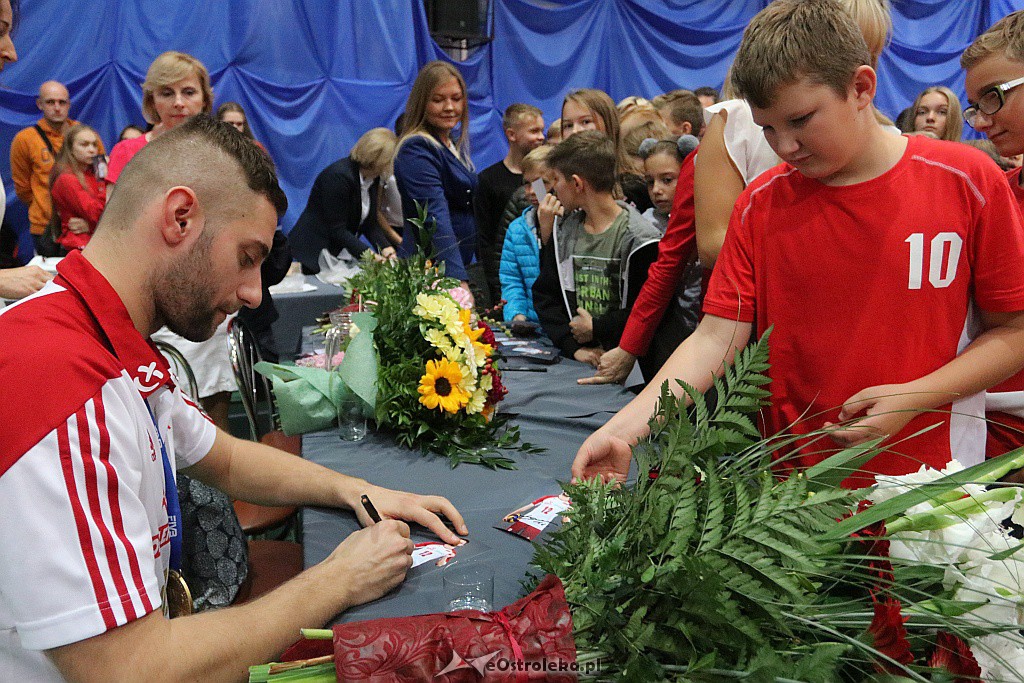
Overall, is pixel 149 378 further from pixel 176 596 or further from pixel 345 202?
pixel 345 202

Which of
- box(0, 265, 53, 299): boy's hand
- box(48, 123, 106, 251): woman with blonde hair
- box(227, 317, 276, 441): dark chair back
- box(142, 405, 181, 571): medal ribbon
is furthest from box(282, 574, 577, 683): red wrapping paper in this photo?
box(48, 123, 106, 251): woman with blonde hair

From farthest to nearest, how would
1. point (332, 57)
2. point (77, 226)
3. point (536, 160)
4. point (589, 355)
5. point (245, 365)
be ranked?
1. point (332, 57)
2. point (77, 226)
3. point (536, 160)
4. point (245, 365)
5. point (589, 355)

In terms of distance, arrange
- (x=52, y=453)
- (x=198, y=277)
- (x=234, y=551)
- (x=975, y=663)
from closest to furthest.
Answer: (x=975, y=663) < (x=52, y=453) < (x=198, y=277) < (x=234, y=551)

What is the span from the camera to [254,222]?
1.48 metres

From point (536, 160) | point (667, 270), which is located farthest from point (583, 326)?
point (536, 160)

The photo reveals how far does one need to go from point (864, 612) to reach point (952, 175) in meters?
1.04

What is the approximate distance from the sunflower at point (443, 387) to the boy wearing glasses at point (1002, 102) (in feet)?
4.27

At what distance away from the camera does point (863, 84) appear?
1513 mm

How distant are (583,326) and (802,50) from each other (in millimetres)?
1746

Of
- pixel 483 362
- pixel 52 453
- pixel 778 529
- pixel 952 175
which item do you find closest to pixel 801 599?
pixel 778 529

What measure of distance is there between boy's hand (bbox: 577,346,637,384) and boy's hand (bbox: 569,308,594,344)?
13.1 inches

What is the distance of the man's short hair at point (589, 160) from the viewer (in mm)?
3170

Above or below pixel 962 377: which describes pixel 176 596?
below

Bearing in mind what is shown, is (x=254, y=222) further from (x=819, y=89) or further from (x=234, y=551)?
(x=819, y=89)
